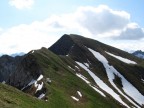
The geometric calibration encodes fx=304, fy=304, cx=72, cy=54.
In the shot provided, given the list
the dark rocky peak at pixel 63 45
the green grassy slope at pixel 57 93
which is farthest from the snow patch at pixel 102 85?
the dark rocky peak at pixel 63 45

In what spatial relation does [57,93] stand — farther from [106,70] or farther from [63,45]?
[63,45]

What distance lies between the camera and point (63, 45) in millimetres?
159500

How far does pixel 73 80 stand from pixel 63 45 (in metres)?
67.4

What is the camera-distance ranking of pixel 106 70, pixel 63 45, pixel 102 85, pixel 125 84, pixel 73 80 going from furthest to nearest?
pixel 63 45
pixel 106 70
pixel 125 84
pixel 102 85
pixel 73 80

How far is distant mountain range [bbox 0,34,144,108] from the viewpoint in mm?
67625

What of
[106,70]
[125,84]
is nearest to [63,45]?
[106,70]

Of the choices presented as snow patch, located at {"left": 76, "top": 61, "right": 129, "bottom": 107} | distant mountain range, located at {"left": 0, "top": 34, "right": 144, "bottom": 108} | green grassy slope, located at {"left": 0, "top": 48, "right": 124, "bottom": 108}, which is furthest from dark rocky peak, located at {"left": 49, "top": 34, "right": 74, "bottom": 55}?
green grassy slope, located at {"left": 0, "top": 48, "right": 124, "bottom": 108}

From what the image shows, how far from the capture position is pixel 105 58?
148625 mm

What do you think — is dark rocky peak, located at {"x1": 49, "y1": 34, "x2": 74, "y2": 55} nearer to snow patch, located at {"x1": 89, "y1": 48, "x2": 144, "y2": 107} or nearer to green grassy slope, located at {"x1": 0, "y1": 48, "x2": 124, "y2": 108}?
snow patch, located at {"x1": 89, "y1": 48, "x2": 144, "y2": 107}

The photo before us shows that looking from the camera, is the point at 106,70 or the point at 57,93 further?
the point at 106,70

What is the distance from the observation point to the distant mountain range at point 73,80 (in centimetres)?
6762

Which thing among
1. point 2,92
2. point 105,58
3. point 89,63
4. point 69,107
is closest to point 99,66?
point 89,63

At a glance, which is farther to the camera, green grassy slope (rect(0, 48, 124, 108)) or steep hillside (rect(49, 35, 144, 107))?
steep hillside (rect(49, 35, 144, 107))

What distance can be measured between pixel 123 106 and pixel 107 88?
1496cm
